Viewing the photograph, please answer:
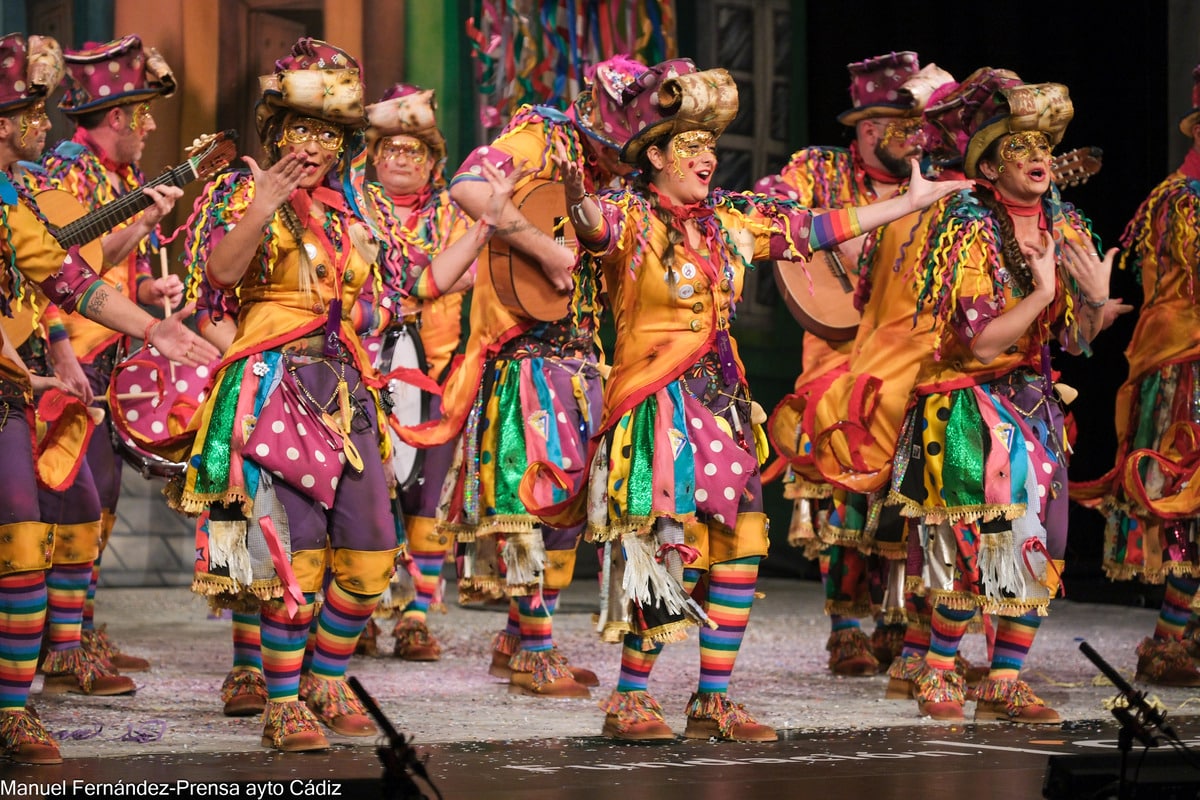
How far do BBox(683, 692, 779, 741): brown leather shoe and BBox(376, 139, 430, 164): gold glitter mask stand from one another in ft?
8.87

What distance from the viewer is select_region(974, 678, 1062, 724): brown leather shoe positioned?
5.50 metres

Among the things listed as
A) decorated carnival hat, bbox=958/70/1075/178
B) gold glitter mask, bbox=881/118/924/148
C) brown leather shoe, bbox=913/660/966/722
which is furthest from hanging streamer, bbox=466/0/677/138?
brown leather shoe, bbox=913/660/966/722

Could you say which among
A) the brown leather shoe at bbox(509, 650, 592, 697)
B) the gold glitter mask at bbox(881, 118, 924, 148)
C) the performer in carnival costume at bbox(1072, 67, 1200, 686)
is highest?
the gold glitter mask at bbox(881, 118, 924, 148)

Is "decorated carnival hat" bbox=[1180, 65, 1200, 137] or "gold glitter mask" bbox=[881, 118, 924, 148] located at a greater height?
Answer: "decorated carnival hat" bbox=[1180, 65, 1200, 137]

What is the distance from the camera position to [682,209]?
5250 millimetres

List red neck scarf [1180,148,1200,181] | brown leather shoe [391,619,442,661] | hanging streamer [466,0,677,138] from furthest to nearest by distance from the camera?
hanging streamer [466,0,677,138] → brown leather shoe [391,619,442,661] → red neck scarf [1180,148,1200,181]

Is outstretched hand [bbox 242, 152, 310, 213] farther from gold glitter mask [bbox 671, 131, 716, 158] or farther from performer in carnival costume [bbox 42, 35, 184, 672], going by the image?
performer in carnival costume [bbox 42, 35, 184, 672]

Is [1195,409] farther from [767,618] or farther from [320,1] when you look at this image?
[320,1]

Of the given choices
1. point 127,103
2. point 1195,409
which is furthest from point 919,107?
point 127,103

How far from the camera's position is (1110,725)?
5461 millimetres

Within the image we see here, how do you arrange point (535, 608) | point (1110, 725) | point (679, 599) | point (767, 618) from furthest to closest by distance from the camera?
point (767, 618) → point (535, 608) → point (1110, 725) → point (679, 599)

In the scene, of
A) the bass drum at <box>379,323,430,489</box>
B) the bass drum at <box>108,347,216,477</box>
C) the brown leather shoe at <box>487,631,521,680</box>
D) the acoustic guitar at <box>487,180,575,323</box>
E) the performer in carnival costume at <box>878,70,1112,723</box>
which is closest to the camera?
the performer in carnival costume at <box>878,70,1112,723</box>

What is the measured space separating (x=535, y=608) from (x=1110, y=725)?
75.6 inches

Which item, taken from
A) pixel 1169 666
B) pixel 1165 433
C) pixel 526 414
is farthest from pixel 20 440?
pixel 1169 666
